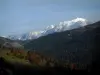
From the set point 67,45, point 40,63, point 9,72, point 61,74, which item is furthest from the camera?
point 67,45

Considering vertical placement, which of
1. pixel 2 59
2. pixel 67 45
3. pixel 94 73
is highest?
pixel 67 45

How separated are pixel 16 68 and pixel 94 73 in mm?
7615

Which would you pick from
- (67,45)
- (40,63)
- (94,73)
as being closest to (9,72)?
(40,63)

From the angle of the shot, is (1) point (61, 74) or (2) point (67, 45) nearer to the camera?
(1) point (61, 74)

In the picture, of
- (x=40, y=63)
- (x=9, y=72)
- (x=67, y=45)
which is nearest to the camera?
(x=9, y=72)

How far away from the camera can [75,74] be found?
20.2 metres

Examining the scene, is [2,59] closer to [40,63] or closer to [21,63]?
[21,63]

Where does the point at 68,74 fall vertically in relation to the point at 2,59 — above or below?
below

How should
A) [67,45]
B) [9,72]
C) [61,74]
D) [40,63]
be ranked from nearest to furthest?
[9,72], [61,74], [40,63], [67,45]

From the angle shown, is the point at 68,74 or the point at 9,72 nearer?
the point at 9,72

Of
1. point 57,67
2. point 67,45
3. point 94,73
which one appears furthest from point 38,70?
point 67,45

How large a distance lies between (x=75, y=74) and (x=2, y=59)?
638 cm

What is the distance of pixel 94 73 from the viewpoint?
21.9 meters

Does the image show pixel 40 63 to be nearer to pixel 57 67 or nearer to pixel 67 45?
pixel 57 67
